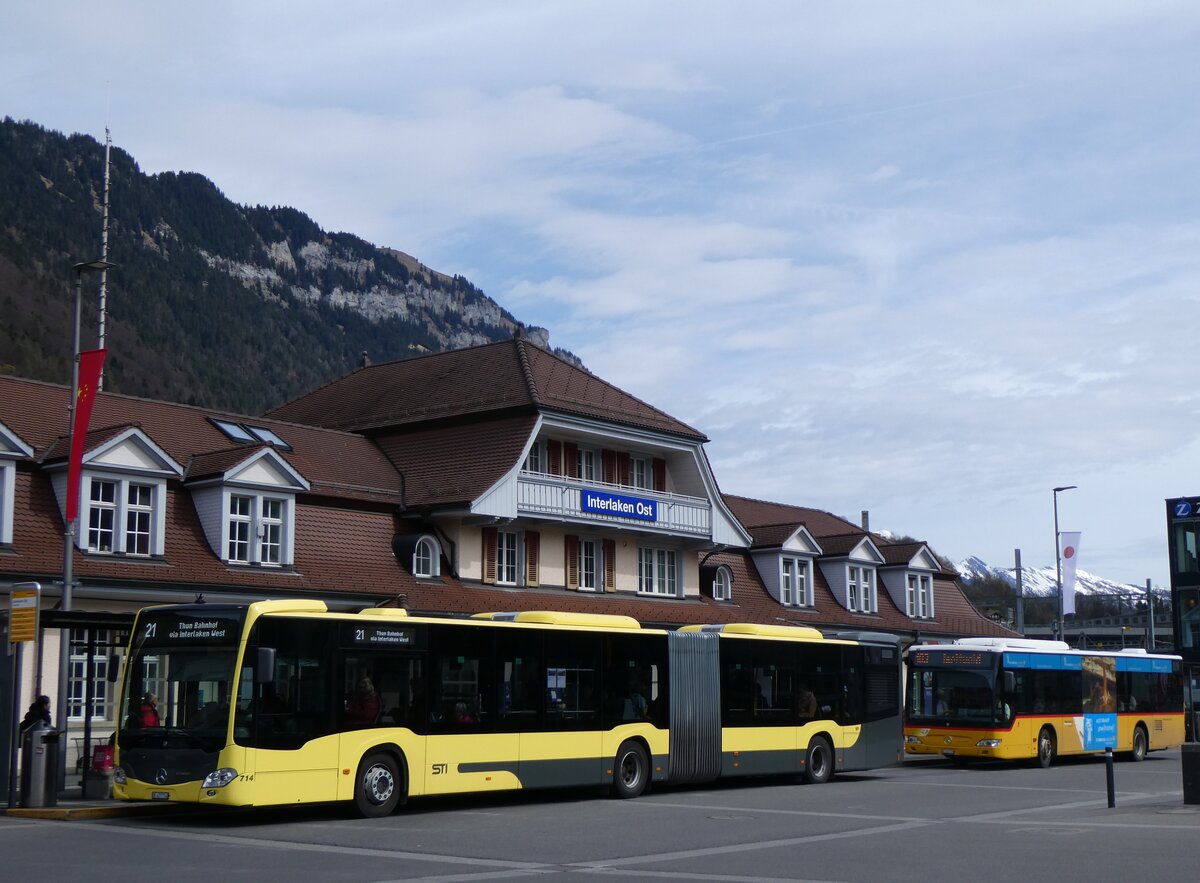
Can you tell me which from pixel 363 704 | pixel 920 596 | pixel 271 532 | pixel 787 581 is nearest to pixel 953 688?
pixel 787 581

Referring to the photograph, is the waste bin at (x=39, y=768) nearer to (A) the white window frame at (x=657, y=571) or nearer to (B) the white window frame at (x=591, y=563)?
(B) the white window frame at (x=591, y=563)

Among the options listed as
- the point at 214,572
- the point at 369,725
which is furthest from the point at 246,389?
the point at 369,725

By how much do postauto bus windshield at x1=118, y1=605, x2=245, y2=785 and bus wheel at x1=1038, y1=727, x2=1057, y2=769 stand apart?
22.5m

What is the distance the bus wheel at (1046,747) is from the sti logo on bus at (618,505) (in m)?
12.1

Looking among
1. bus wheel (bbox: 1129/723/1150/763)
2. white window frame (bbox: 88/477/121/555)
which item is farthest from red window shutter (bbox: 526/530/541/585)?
bus wheel (bbox: 1129/723/1150/763)

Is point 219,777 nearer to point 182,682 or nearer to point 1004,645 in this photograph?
point 182,682

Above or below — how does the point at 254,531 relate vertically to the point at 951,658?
above

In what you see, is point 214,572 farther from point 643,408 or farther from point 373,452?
point 643,408

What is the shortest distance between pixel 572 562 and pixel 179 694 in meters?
22.0

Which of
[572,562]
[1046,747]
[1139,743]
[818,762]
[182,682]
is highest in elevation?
[572,562]

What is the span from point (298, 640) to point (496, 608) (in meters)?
16.9

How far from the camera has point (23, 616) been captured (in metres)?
20.1

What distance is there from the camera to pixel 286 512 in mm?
33375

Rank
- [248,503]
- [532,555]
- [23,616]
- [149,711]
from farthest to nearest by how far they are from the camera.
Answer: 1. [532,555]
2. [248,503]
3. [23,616]
4. [149,711]
